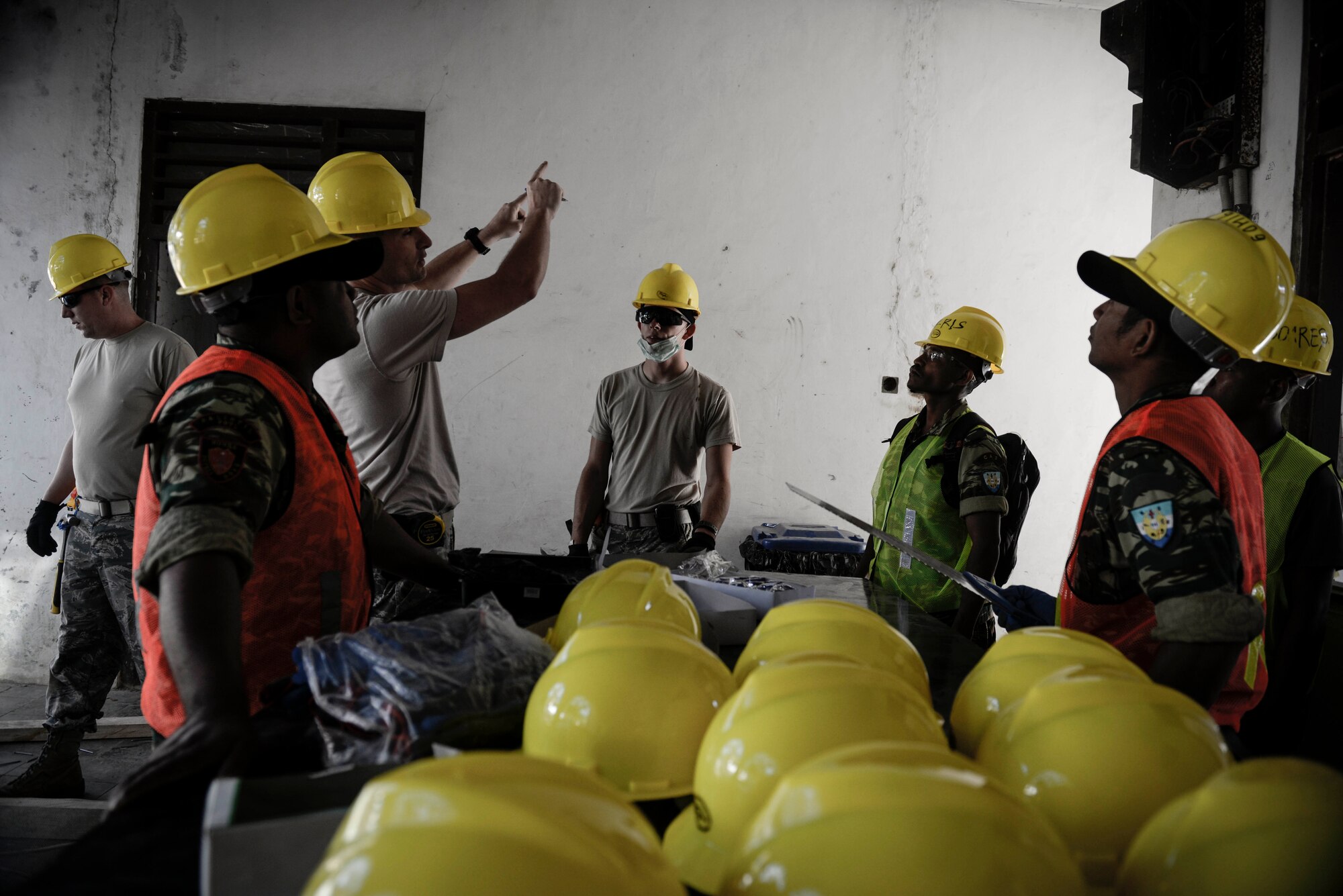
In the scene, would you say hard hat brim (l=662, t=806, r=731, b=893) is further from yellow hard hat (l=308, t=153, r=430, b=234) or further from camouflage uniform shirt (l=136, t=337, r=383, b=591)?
yellow hard hat (l=308, t=153, r=430, b=234)

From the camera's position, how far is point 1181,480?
157 centimetres

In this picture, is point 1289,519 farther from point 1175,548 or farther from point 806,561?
point 806,561

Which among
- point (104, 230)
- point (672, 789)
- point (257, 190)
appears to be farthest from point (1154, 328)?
point (104, 230)

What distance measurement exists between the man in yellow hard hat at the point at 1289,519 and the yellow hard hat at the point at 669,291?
278 centimetres

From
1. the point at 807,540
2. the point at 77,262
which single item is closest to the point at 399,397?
the point at 77,262

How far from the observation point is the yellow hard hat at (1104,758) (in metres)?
0.82

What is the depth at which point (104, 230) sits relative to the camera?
5609 millimetres

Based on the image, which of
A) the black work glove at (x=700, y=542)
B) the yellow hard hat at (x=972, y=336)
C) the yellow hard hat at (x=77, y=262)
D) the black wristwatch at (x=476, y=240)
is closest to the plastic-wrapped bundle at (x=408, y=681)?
the black wristwatch at (x=476, y=240)

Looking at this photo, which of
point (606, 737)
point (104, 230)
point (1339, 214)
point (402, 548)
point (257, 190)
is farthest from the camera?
point (104, 230)

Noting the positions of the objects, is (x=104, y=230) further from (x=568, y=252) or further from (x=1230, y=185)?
(x=1230, y=185)

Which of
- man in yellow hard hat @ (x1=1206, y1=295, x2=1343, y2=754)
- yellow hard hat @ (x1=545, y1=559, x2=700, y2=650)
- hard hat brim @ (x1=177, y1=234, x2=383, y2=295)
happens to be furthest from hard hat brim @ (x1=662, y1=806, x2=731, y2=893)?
man in yellow hard hat @ (x1=1206, y1=295, x2=1343, y2=754)

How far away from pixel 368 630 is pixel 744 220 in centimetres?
500

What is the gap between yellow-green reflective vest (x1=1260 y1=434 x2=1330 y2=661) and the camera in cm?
263

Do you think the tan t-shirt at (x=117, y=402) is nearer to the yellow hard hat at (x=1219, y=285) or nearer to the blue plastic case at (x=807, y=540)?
the blue plastic case at (x=807, y=540)
